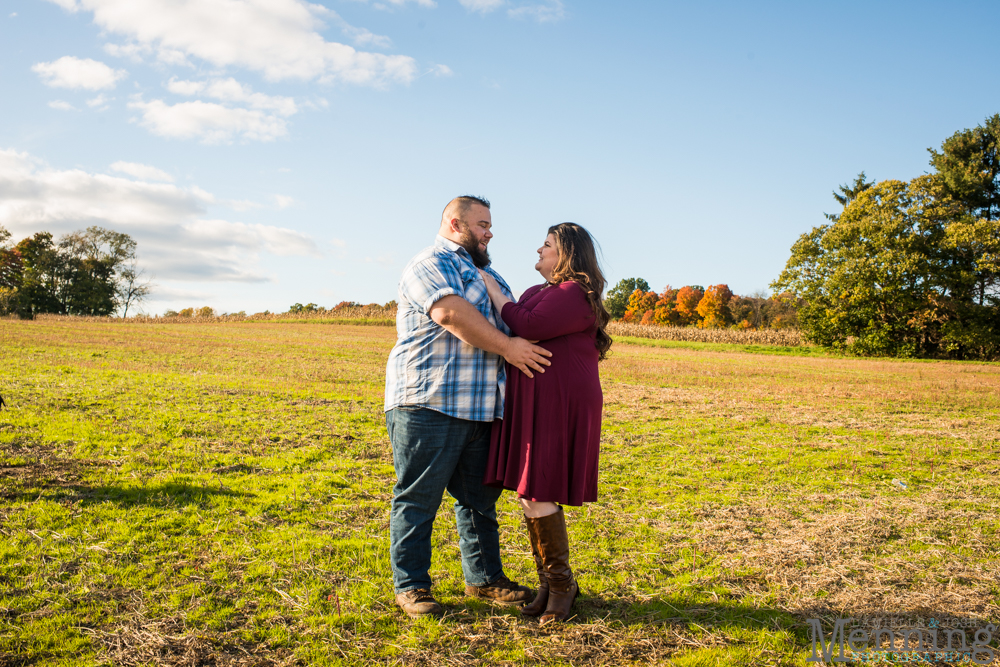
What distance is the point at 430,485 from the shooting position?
3.35 meters

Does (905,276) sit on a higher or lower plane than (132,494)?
higher

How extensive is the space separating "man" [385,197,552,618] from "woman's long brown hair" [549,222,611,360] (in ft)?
1.38

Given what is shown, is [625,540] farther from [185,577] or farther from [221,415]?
[221,415]

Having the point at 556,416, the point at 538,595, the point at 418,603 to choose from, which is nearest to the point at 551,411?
the point at 556,416

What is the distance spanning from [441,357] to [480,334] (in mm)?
284

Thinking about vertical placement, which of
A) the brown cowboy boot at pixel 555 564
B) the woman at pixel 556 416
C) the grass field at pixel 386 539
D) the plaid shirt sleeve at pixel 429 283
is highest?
the plaid shirt sleeve at pixel 429 283

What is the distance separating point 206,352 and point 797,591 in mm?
20789

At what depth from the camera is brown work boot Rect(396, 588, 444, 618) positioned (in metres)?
3.35

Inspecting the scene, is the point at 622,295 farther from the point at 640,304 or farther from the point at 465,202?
the point at 465,202

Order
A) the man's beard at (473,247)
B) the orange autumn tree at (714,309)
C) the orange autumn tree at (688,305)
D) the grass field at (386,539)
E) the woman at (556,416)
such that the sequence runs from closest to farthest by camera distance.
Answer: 1. the grass field at (386,539)
2. the woman at (556,416)
3. the man's beard at (473,247)
4. the orange autumn tree at (714,309)
5. the orange autumn tree at (688,305)

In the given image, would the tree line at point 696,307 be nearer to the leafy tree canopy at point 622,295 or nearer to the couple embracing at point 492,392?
the leafy tree canopy at point 622,295

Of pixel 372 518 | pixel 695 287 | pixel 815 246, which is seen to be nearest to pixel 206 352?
pixel 372 518

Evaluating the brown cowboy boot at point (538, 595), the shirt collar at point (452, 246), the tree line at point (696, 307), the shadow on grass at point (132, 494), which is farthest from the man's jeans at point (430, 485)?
the tree line at point (696, 307)

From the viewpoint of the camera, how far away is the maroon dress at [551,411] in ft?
10.6
